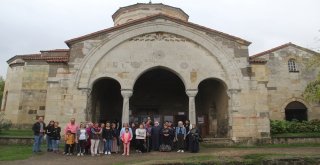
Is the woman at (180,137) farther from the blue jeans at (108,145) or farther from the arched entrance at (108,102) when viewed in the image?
the arched entrance at (108,102)

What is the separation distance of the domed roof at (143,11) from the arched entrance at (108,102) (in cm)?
590

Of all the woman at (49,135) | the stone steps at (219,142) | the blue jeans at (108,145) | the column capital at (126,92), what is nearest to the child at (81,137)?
the blue jeans at (108,145)

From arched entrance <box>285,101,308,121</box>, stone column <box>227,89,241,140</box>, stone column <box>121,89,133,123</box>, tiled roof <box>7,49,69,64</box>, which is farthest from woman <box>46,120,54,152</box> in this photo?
arched entrance <box>285,101,308,121</box>

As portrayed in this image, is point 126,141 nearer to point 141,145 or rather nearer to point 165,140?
point 141,145

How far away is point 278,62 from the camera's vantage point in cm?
2605

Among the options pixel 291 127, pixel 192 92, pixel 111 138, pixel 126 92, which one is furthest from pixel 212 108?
pixel 111 138

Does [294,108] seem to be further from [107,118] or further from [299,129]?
[107,118]

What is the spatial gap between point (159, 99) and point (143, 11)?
697 cm

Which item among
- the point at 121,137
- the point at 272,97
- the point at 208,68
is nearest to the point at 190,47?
the point at 208,68

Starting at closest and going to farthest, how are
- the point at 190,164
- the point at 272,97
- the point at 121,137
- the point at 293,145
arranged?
the point at 190,164 < the point at 121,137 < the point at 293,145 < the point at 272,97

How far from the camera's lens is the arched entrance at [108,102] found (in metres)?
20.4

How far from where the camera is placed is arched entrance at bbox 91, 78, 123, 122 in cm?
2041

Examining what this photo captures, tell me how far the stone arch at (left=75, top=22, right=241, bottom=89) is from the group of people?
3791 millimetres

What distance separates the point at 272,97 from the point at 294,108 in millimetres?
2074
